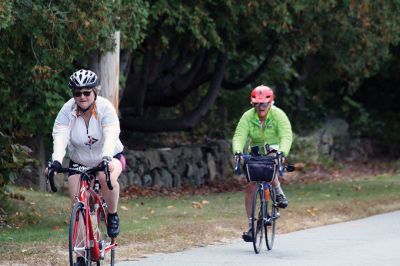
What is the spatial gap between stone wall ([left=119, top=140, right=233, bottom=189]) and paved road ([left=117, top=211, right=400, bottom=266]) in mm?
8436

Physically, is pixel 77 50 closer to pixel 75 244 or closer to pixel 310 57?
pixel 75 244

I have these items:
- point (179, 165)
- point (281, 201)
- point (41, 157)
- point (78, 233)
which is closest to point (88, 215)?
point (78, 233)

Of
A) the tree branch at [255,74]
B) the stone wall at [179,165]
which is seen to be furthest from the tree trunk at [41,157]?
the tree branch at [255,74]

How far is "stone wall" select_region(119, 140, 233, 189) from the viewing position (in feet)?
76.9

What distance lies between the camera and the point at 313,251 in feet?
42.1

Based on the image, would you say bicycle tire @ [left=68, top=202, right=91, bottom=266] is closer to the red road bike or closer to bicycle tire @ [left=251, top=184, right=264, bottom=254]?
the red road bike

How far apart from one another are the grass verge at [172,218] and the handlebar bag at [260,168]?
4.19 feet

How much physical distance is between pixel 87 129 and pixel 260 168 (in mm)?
3259

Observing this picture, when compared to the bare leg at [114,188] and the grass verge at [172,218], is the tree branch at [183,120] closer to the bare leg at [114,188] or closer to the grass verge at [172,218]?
the grass verge at [172,218]

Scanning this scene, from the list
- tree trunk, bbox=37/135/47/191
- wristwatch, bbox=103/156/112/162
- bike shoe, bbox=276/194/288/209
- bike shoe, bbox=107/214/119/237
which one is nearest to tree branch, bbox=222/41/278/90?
tree trunk, bbox=37/135/47/191

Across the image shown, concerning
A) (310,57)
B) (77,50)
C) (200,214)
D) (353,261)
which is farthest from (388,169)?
(353,261)

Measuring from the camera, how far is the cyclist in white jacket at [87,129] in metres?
9.85

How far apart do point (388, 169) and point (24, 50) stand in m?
18.5

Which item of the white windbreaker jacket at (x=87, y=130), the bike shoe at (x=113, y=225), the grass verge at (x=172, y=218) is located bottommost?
the grass verge at (x=172, y=218)
